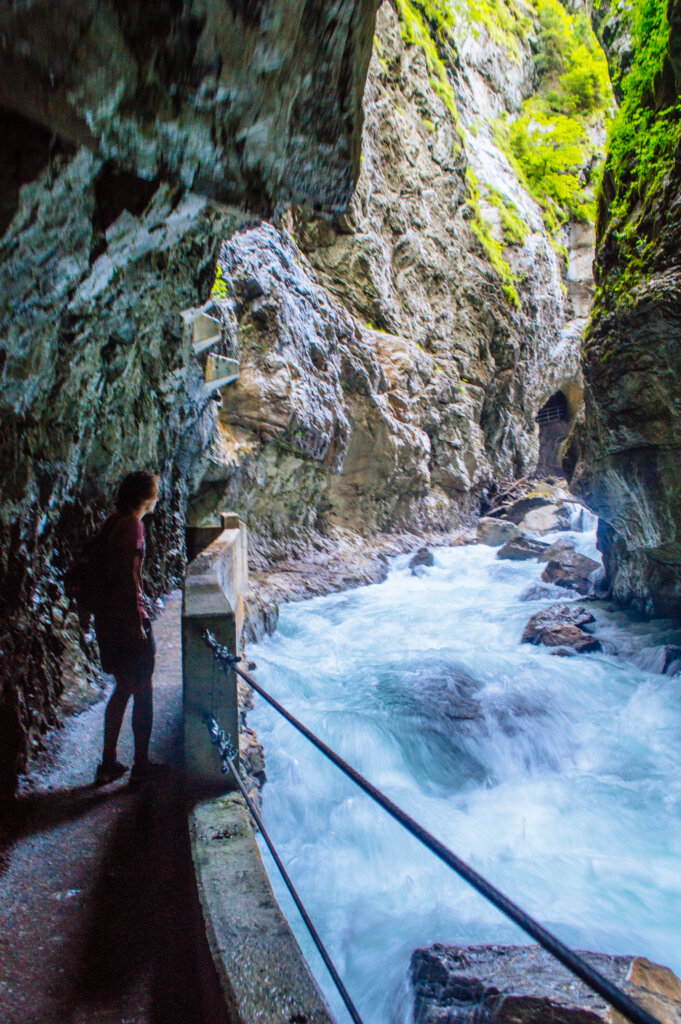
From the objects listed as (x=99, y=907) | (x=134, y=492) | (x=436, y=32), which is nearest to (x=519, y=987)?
(x=99, y=907)

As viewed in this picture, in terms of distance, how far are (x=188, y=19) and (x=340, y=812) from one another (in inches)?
215

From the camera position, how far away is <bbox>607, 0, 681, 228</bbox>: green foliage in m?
6.78

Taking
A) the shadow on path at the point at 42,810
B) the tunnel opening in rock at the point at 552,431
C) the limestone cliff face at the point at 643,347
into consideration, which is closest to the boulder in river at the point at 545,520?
the tunnel opening in rock at the point at 552,431

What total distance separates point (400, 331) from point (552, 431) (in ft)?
52.9

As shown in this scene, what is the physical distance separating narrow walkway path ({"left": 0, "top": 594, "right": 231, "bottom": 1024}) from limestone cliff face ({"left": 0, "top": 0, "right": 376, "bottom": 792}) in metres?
0.47

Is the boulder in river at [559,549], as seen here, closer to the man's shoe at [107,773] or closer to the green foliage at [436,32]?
the man's shoe at [107,773]

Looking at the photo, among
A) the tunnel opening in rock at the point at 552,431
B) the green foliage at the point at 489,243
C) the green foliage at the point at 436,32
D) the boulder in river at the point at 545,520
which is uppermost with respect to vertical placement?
the green foliage at the point at 436,32

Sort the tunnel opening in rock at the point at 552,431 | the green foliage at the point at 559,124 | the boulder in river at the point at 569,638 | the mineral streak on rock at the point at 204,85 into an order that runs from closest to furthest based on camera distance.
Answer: the mineral streak on rock at the point at 204,85 → the boulder in river at the point at 569,638 → the green foliage at the point at 559,124 → the tunnel opening in rock at the point at 552,431

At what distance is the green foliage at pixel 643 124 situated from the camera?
22.2ft

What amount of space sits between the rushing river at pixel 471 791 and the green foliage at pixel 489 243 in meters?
17.7

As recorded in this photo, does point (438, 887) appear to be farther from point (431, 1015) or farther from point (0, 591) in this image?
point (0, 591)

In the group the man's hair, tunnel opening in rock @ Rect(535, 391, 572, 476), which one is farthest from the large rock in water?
tunnel opening in rock @ Rect(535, 391, 572, 476)

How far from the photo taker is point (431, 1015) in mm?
2523

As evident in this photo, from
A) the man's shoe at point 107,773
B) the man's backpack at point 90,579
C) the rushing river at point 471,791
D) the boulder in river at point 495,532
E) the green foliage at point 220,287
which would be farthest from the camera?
the boulder in river at point 495,532
